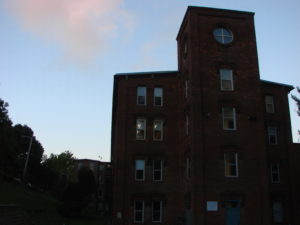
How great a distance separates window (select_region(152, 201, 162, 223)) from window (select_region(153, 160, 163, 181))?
2.04 meters

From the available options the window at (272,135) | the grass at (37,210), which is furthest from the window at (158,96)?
the grass at (37,210)

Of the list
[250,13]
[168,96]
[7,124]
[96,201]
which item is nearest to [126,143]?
[168,96]

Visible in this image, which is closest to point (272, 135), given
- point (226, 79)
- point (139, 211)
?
point (226, 79)

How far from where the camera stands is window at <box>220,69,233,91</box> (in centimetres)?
3009

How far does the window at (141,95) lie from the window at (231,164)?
9.24 m

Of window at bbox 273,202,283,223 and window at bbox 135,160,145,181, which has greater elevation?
window at bbox 135,160,145,181

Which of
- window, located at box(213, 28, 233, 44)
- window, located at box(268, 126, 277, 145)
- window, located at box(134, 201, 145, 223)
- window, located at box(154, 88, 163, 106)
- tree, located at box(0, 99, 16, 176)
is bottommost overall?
window, located at box(134, 201, 145, 223)

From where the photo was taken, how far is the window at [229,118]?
29094mm

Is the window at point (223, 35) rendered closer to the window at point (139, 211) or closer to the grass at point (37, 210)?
the window at point (139, 211)

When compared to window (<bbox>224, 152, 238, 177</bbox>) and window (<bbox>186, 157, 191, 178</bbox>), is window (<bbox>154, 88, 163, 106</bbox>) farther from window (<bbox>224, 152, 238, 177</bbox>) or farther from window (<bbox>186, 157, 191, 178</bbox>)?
window (<bbox>224, 152, 238, 177</bbox>)

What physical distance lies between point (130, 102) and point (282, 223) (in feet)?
55.5

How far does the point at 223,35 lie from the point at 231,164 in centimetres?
1121

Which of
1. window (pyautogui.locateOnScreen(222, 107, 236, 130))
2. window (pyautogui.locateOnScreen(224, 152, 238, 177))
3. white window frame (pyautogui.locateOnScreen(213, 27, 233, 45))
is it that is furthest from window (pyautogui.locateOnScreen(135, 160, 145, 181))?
white window frame (pyautogui.locateOnScreen(213, 27, 233, 45))

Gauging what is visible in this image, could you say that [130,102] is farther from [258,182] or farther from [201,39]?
[258,182]
